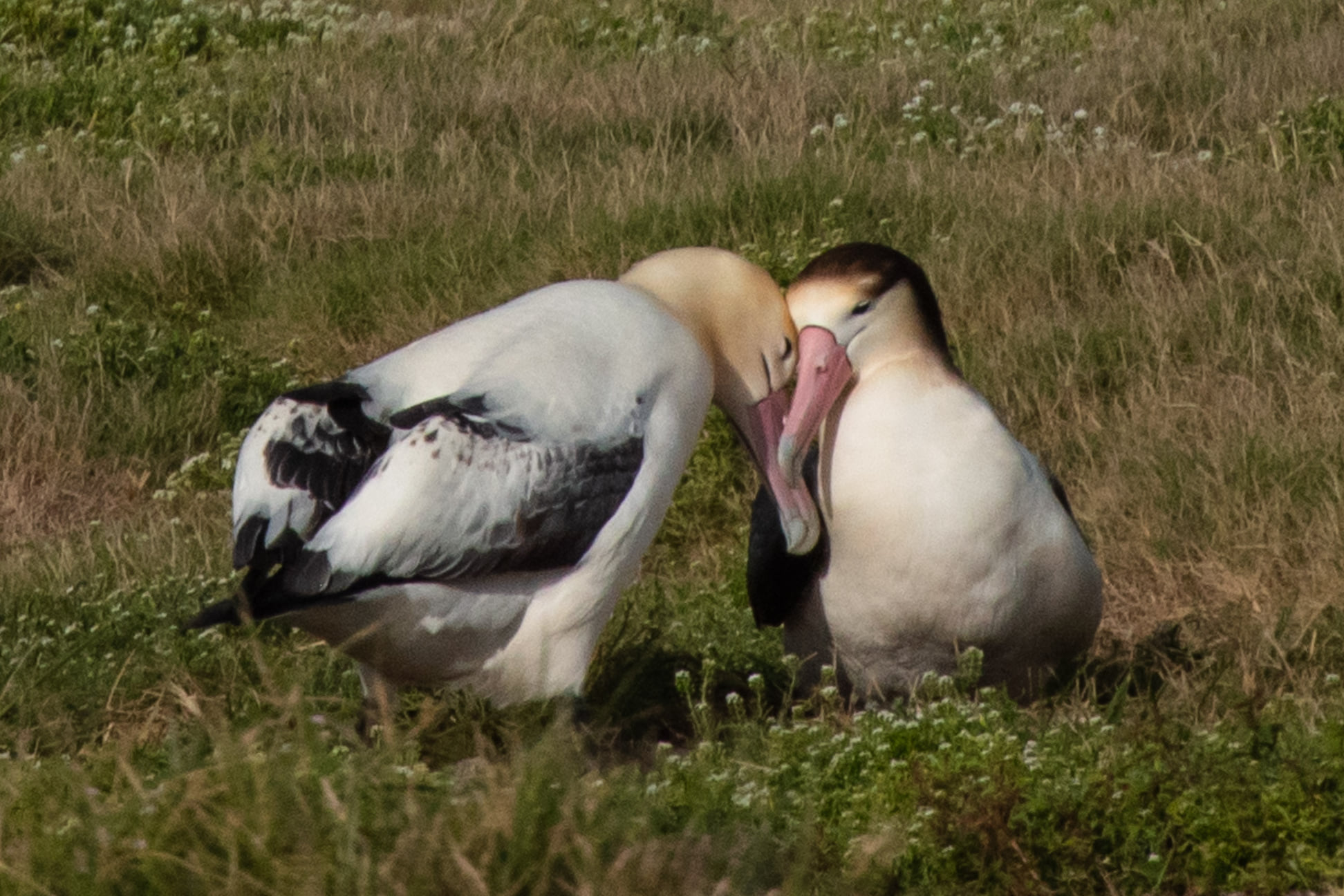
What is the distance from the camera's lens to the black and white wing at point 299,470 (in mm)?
3834

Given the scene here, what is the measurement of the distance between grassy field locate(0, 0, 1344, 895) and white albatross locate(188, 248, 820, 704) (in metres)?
0.18

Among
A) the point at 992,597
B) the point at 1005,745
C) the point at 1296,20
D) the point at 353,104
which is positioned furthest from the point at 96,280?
the point at 1296,20

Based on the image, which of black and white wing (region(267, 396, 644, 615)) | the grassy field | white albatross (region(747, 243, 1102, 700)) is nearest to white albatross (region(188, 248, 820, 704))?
black and white wing (region(267, 396, 644, 615))

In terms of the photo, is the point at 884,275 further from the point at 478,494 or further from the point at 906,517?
the point at 478,494

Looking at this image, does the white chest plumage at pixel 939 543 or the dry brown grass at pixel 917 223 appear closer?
the white chest plumage at pixel 939 543

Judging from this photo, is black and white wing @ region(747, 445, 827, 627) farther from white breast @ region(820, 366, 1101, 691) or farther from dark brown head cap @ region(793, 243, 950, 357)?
dark brown head cap @ region(793, 243, 950, 357)

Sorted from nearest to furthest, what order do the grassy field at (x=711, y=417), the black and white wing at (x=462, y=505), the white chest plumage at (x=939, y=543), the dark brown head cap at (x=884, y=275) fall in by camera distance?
the grassy field at (x=711, y=417) < the black and white wing at (x=462, y=505) < the white chest plumage at (x=939, y=543) < the dark brown head cap at (x=884, y=275)

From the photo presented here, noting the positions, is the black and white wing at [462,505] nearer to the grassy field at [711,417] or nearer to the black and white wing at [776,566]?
the grassy field at [711,417]

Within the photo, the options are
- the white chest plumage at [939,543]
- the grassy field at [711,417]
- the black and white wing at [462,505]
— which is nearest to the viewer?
the grassy field at [711,417]

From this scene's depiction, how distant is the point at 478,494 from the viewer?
386cm

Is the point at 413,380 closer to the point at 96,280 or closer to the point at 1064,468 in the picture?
the point at 1064,468

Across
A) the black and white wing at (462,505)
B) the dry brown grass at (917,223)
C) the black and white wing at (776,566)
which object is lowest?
the dry brown grass at (917,223)

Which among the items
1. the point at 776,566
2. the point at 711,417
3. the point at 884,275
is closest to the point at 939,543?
the point at 776,566

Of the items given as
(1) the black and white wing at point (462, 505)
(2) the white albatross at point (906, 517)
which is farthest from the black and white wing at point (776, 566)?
(1) the black and white wing at point (462, 505)
